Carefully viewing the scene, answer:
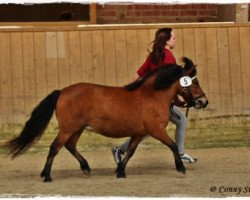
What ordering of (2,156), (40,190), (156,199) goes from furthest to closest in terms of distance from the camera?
(2,156)
(40,190)
(156,199)

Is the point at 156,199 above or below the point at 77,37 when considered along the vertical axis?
below

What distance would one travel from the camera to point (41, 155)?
40.6 feet

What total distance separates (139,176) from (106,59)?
11.7 feet

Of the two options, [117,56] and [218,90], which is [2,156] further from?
[218,90]

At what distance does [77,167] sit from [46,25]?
3.49m

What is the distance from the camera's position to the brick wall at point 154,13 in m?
14.4

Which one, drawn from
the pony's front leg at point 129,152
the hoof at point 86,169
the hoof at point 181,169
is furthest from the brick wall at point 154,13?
Answer: the hoof at point 181,169

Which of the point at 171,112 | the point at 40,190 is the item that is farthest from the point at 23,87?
the point at 40,190

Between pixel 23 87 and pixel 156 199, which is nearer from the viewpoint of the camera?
pixel 156 199

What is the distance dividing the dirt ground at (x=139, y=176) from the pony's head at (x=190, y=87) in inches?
28.3

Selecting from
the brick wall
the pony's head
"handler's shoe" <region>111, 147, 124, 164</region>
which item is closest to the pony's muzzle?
the pony's head

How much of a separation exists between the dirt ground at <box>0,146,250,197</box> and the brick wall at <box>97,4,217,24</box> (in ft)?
7.82

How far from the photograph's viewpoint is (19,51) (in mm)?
13219

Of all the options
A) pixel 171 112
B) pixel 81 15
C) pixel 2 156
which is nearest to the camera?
pixel 171 112
